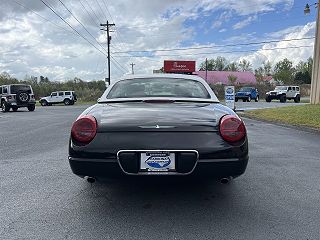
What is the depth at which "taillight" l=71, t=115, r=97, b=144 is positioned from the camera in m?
3.38

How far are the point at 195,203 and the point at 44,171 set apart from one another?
2592mm

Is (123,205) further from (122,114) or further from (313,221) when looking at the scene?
(313,221)

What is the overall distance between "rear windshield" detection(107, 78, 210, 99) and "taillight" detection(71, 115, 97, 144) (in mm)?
1008

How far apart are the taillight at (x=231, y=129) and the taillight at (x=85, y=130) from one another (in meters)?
1.27

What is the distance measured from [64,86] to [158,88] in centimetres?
6501

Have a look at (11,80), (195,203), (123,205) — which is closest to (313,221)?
(195,203)

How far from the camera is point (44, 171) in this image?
5.20 m

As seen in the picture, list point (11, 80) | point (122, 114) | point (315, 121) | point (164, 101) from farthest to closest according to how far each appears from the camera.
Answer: point (11, 80) → point (315, 121) → point (164, 101) → point (122, 114)

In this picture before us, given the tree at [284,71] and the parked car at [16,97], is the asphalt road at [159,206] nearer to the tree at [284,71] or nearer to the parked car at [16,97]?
the parked car at [16,97]

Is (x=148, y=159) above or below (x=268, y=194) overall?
above

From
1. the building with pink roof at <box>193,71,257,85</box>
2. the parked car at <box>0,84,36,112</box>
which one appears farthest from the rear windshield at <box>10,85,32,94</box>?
the building with pink roof at <box>193,71,257,85</box>

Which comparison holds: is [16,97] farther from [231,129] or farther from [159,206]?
[231,129]

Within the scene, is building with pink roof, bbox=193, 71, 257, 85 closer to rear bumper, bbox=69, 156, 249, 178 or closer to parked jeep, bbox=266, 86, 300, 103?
parked jeep, bbox=266, 86, 300, 103

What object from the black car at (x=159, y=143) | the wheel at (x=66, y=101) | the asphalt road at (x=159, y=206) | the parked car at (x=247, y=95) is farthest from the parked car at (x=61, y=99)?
the black car at (x=159, y=143)
